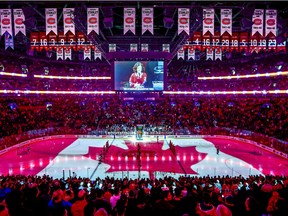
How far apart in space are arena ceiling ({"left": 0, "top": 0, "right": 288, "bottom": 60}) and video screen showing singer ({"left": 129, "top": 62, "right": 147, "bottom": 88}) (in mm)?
3069

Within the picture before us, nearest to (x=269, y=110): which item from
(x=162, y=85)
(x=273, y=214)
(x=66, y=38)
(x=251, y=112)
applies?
(x=251, y=112)

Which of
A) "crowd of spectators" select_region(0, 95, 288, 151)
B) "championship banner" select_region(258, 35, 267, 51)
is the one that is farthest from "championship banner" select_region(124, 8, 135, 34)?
"crowd of spectators" select_region(0, 95, 288, 151)

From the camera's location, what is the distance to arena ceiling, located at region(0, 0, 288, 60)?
1631 cm

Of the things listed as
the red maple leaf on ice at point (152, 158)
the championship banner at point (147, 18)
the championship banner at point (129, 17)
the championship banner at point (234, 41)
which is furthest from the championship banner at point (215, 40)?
the red maple leaf on ice at point (152, 158)

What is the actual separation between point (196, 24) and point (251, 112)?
75.5 feet

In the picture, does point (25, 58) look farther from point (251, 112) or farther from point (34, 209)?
point (34, 209)

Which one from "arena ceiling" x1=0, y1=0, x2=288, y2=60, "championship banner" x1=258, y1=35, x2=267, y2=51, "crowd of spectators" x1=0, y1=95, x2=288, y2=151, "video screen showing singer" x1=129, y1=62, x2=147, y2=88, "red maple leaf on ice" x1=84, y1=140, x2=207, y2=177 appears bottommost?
"red maple leaf on ice" x1=84, y1=140, x2=207, y2=177

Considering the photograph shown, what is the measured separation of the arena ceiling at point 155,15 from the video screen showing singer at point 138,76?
307 cm

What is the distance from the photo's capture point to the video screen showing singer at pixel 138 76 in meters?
28.7

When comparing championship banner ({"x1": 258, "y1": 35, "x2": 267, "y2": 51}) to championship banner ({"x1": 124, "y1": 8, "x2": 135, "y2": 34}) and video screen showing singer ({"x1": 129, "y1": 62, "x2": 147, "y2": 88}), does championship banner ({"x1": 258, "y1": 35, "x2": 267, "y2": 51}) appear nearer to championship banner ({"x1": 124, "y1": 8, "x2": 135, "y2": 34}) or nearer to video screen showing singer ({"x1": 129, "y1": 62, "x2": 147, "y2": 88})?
championship banner ({"x1": 124, "y1": 8, "x2": 135, "y2": 34})

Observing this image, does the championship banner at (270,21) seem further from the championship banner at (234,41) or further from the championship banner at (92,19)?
the championship banner at (92,19)

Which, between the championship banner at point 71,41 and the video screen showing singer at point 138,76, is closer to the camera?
the championship banner at point 71,41

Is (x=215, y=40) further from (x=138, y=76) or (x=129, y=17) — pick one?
(x=138, y=76)

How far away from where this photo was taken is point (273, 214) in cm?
511
